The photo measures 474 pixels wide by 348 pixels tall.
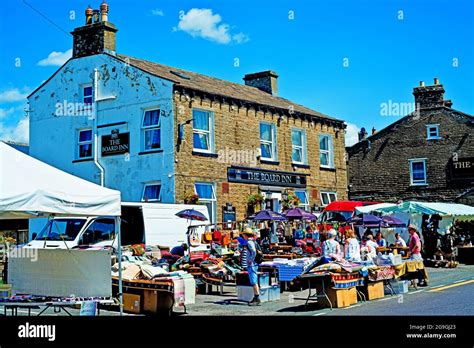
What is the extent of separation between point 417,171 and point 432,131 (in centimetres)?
193

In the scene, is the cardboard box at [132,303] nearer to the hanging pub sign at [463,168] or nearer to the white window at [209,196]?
the white window at [209,196]

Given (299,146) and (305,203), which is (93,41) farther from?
(305,203)

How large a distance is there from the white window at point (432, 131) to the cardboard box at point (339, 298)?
19821mm

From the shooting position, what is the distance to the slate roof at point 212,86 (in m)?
18.3

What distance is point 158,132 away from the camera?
1792 centimetres

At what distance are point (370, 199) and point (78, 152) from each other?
1489 centimetres

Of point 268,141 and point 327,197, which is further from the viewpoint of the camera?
point 327,197

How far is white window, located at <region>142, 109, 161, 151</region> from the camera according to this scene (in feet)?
58.8

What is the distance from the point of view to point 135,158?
59.7ft

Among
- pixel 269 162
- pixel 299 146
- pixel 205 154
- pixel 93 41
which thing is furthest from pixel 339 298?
pixel 299 146

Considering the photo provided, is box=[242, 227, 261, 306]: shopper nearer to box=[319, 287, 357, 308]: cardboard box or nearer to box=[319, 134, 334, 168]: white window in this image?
box=[319, 287, 357, 308]: cardboard box

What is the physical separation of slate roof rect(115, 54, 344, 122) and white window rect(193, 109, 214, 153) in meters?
0.75
